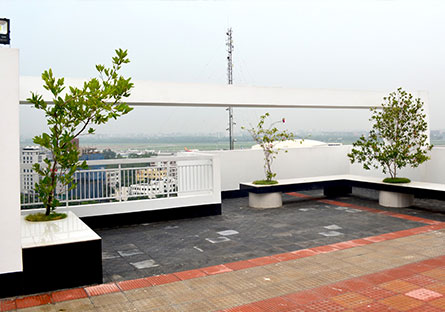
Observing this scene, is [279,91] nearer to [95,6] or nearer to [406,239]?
[406,239]

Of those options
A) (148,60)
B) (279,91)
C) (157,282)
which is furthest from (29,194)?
(148,60)

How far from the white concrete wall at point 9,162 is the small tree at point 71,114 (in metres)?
1.36

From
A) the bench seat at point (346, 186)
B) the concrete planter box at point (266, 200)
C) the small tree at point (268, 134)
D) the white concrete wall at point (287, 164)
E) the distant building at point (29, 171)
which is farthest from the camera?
the white concrete wall at point (287, 164)

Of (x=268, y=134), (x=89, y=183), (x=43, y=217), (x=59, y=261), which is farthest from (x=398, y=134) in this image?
(x=59, y=261)

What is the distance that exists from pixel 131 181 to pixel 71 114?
2458 mm

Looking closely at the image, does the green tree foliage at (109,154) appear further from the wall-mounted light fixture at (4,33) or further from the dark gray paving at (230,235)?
the wall-mounted light fixture at (4,33)

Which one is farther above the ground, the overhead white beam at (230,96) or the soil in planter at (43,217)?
the overhead white beam at (230,96)

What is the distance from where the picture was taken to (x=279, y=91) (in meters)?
10.1

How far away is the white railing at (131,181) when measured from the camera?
735 centimetres

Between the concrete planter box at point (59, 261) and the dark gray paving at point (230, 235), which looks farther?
the dark gray paving at point (230, 235)

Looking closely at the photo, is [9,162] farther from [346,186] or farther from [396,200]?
[346,186]

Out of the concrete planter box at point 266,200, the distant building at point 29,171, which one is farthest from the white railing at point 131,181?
the concrete planter box at point 266,200

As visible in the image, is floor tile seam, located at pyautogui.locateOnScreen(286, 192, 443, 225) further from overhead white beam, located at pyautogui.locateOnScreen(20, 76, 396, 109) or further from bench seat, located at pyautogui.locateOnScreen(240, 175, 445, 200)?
overhead white beam, located at pyautogui.locateOnScreen(20, 76, 396, 109)

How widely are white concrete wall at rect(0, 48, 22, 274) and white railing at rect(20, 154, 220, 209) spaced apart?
9.21 ft
